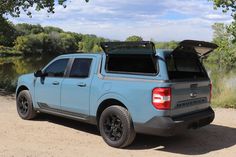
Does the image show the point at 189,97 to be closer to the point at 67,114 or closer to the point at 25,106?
the point at 67,114

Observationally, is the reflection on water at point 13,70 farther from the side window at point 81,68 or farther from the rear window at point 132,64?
the rear window at point 132,64

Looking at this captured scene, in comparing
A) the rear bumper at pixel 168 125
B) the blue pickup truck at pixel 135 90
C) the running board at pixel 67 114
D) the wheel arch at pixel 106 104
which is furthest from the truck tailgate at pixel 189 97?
the running board at pixel 67 114

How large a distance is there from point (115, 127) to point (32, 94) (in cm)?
282

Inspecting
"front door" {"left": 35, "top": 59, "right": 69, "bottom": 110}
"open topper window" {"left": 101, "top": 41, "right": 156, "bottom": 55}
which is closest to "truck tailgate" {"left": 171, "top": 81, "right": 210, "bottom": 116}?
"open topper window" {"left": 101, "top": 41, "right": 156, "bottom": 55}

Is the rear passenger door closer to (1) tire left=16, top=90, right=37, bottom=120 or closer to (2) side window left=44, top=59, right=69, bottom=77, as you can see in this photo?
(2) side window left=44, top=59, right=69, bottom=77

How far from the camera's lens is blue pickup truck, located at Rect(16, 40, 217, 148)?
21.7ft

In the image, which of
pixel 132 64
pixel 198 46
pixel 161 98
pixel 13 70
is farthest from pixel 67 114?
pixel 13 70

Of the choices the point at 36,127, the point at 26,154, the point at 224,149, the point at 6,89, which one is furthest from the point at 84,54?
the point at 6,89

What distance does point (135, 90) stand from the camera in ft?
22.4

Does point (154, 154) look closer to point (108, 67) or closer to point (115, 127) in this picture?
point (115, 127)

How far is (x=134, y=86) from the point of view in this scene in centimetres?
686

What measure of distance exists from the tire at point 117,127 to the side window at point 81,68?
1.05m

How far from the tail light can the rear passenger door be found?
1.64 meters

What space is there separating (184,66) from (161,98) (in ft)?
4.04
